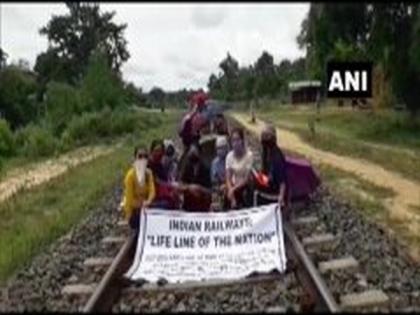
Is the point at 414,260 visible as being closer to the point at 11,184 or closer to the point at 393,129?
the point at 11,184

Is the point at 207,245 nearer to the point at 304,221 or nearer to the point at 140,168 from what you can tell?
the point at 140,168

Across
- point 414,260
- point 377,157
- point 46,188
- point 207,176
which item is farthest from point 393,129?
point 414,260

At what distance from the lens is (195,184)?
14148 mm

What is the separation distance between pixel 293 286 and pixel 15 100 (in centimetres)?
7235

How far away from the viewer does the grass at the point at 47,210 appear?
13289 mm

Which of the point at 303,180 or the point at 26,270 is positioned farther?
the point at 303,180

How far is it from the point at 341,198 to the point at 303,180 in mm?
1531

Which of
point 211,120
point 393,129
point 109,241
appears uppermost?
point 211,120

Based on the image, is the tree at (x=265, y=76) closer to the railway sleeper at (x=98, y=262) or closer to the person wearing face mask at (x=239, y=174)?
the person wearing face mask at (x=239, y=174)

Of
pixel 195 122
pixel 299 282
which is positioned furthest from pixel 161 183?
pixel 299 282

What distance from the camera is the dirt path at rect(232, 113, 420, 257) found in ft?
49.7

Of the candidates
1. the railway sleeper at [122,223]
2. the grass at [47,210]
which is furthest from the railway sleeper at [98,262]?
the railway sleeper at [122,223]

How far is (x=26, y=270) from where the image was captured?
11812 millimetres

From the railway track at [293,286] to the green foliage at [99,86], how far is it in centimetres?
5247
